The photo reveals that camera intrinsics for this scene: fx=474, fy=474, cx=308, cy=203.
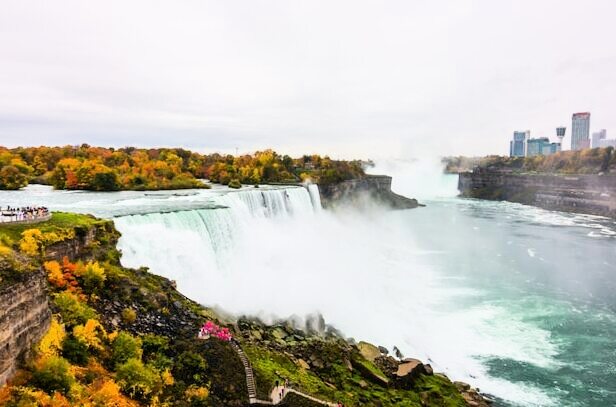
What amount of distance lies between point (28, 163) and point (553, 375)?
186 feet

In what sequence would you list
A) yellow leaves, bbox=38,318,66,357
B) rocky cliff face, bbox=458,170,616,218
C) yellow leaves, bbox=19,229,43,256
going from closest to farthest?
yellow leaves, bbox=38,318,66,357 → yellow leaves, bbox=19,229,43,256 → rocky cliff face, bbox=458,170,616,218

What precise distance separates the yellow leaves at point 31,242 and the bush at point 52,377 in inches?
228

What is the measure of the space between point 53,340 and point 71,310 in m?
1.64

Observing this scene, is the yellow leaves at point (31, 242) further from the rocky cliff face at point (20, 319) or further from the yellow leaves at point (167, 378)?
the yellow leaves at point (167, 378)

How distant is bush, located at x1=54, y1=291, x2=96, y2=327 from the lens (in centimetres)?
1388

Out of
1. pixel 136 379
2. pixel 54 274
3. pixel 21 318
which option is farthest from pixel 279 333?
pixel 21 318

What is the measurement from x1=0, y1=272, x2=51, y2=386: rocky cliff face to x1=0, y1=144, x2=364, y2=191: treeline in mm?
35735

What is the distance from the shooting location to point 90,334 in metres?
13.5

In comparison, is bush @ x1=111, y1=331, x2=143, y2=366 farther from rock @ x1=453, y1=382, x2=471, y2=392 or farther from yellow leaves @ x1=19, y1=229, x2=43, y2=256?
rock @ x1=453, y1=382, x2=471, y2=392

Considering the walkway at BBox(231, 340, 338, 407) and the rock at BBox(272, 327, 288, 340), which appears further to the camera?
the rock at BBox(272, 327, 288, 340)

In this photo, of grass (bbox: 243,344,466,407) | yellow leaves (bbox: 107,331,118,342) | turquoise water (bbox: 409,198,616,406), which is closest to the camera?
yellow leaves (bbox: 107,331,118,342)

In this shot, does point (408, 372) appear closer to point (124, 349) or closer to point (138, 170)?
point (124, 349)

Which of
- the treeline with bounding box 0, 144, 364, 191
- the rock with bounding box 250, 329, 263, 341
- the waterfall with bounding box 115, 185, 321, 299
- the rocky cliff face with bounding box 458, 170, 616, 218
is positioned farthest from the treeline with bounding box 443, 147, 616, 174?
the rock with bounding box 250, 329, 263, 341

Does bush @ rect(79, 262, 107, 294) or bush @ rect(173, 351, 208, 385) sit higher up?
bush @ rect(79, 262, 107, 294)
